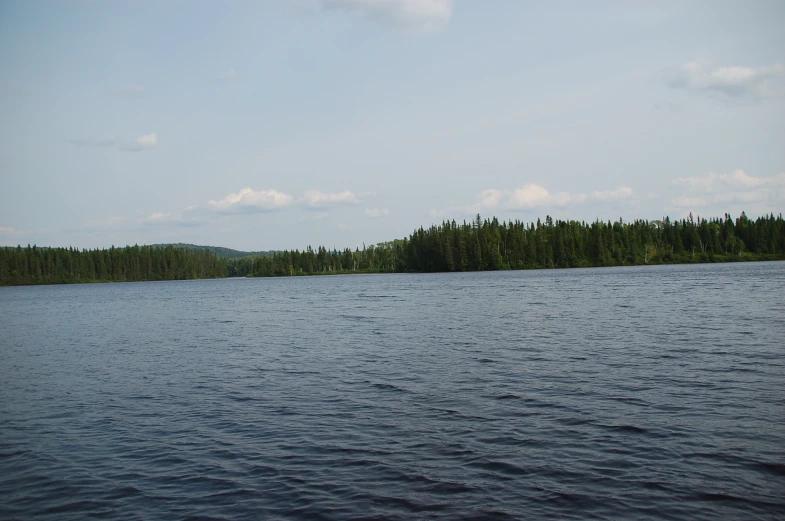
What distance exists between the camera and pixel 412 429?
16.2 meters

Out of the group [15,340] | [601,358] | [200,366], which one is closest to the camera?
[601,358]

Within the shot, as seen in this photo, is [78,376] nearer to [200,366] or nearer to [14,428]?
[200,366]

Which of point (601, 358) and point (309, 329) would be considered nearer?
point (601, 358)

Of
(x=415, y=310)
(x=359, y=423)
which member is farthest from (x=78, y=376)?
(x=415, y=310)

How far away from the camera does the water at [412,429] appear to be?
11.6 m

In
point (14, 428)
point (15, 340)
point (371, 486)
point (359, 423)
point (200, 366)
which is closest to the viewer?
point (371, 486)

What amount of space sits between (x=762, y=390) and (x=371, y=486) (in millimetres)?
14800

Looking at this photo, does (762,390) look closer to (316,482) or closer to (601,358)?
(601,358)

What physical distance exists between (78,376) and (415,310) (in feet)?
115

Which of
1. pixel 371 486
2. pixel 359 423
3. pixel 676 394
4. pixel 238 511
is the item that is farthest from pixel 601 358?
pixel 238 511

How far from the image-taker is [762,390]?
18719 millimetres

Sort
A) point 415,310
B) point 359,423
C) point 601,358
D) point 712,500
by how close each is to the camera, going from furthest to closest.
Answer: point 415,310
point 601,358
point 359,423
point 712,500

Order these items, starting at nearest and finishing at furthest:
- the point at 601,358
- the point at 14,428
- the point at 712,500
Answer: the point at 712,500
the point at 14,428
the point at 601,358

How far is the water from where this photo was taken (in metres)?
11.6
